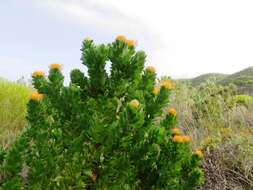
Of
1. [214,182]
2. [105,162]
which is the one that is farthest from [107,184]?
[214,182]

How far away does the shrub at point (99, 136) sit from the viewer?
4312mm

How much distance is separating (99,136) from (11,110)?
5.40m

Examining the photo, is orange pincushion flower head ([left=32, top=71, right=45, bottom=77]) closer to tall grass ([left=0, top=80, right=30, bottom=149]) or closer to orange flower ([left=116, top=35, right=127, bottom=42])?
orange flower ([left=116, top=35, right=127, bottom=42])

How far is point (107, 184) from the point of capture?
4.40 meters

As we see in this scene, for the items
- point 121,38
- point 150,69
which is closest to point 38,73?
point 121,38

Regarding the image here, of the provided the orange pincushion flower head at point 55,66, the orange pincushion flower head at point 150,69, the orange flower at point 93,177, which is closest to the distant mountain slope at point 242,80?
the orange pincushion flower head at point 150,69

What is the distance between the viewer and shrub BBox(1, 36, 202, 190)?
4.31 meters

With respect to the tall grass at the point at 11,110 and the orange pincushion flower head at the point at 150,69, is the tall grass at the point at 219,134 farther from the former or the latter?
the tall grass at the point at 11,110

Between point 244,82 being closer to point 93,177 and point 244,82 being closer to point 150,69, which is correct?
point 150,69

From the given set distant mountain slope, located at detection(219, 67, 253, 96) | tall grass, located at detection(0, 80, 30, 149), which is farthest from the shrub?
distant mountain slope, located at detection(219, 67, 253, 96)

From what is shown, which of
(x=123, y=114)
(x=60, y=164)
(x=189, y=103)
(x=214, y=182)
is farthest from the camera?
(x=189, y=103)

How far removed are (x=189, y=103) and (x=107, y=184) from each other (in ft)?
20.8

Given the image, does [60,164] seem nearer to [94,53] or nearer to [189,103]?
[94,53]

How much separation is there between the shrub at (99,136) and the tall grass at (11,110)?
11.3ft
